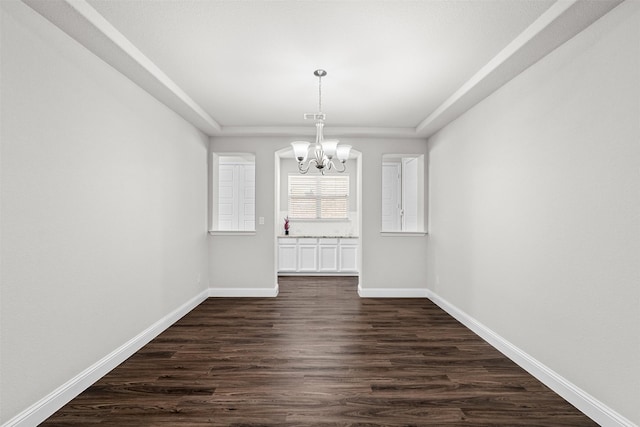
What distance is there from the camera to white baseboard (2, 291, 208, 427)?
199cm

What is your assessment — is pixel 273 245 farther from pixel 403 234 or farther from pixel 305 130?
pixel 403 234

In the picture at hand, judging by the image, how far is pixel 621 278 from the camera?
1.94 m

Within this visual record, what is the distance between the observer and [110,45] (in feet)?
7.96

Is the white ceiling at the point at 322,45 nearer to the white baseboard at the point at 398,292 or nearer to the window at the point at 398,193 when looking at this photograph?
the white baseboard at the point at 398,292

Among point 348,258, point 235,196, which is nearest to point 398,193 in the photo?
point 348,258

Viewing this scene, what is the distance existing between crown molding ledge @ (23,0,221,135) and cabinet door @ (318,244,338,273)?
4014mm

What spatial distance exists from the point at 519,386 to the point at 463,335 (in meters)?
1.08

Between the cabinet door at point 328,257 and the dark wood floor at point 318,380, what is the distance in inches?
113

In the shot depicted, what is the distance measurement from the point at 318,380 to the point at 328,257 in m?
4.41

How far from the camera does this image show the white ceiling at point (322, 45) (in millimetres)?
2133

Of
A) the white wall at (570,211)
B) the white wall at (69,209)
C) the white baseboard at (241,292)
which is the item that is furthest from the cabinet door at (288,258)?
the white wall at (570,211)

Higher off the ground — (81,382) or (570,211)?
(570,211)

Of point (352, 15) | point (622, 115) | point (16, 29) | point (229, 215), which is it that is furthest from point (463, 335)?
point (229, 215)

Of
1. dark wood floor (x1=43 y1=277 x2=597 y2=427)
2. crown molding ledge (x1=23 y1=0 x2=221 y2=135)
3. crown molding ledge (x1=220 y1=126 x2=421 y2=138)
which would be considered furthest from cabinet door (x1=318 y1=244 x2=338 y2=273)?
crown molding ledge (x1=23 y1=0 x2=221 y2=135)
